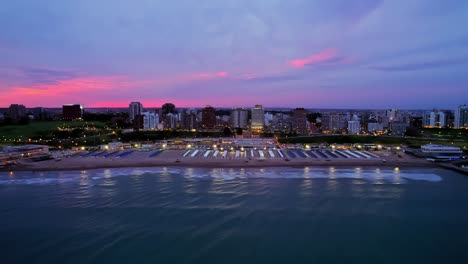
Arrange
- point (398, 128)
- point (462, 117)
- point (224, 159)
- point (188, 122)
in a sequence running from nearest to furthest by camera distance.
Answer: point (224, 159)
point (398, 128)
point (462, 117)
point (188, 122)

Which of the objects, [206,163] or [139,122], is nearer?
[206,163]

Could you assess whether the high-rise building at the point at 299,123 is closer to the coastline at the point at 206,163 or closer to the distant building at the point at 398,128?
the distant building at the point at 398,128

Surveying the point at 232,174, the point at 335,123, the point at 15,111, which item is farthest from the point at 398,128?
the point at 15,111

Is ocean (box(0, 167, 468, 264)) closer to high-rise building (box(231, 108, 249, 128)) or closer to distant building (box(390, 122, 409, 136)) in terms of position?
distant building (box(390, 122, 409, 136))

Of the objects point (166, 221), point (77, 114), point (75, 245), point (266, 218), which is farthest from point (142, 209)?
point (77, 114)

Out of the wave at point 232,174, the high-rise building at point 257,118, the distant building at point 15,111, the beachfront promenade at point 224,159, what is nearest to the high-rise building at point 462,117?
the high-rise building at point 257,118

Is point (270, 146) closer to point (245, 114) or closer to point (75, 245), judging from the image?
point (75, 245)

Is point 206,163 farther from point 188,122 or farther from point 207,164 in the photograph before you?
point 188,122
